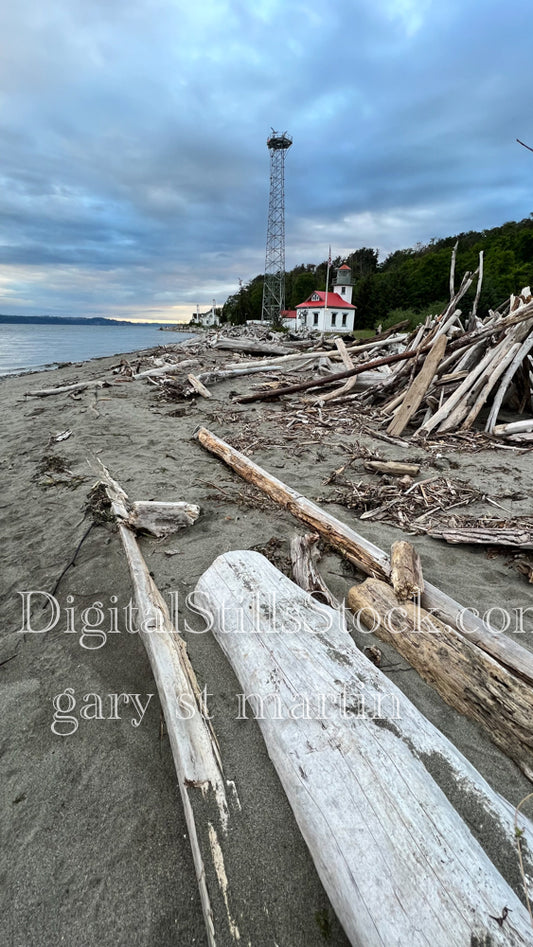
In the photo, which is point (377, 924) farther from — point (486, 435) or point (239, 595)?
point (486, 435)

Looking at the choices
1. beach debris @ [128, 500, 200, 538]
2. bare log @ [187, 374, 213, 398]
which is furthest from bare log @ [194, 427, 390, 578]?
bare log @ [187, 374, 213, 398]

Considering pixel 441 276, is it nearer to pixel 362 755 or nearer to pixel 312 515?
pixel 312 515

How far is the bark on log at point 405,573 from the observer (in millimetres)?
2783

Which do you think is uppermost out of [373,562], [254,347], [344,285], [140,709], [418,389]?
[344,285]

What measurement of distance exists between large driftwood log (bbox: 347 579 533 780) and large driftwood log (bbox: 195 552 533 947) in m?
0.39

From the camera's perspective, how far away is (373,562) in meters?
3.21

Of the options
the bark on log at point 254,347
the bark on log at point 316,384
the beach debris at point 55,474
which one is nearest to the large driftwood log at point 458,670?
the beach debris at point 55,474

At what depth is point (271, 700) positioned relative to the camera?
6.63 feet

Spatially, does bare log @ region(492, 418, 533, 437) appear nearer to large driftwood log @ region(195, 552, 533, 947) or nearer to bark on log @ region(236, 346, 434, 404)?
bark on log @ region(236, 346, 434, 404)

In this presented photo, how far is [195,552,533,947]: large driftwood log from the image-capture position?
1270mm

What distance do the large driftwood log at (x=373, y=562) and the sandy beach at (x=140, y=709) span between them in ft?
0.47

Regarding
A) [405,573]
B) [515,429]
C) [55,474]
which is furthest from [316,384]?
[405,573]

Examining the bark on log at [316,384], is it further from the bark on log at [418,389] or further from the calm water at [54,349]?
the calm water at [54,349]

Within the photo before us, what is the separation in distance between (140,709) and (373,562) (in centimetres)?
190
